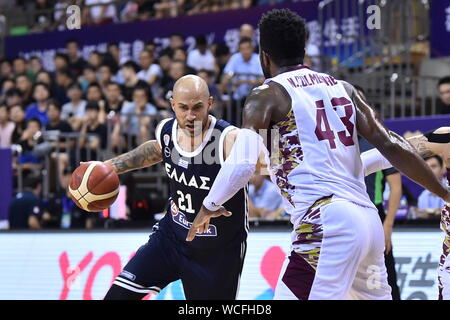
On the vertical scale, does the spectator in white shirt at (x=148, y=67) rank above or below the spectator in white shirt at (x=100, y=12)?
below

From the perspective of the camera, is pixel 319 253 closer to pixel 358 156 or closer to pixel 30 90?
pixel 358 156

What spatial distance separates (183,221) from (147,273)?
1.49 ft

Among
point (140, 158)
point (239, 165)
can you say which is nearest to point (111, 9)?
point (140, 158)

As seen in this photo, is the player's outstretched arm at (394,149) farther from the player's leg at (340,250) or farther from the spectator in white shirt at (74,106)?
the spectator in white shirt at (74,106)

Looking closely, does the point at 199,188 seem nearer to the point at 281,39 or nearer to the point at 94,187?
the point at 94,187

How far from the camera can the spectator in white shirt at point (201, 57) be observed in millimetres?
14695

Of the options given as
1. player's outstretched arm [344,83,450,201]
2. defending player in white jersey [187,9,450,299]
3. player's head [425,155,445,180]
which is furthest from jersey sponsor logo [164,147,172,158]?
player's head [425,155,445,180]

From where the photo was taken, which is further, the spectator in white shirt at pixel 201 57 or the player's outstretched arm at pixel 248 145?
the spectator in white shirt at pixel 201 57

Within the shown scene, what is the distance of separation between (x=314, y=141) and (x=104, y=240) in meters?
5.61

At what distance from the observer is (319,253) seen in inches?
177

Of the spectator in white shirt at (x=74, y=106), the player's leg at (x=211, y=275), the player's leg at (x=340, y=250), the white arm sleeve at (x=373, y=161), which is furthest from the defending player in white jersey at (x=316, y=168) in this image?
the spectator in white shirt at (x=74, y=106)

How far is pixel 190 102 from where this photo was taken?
609 centimetres

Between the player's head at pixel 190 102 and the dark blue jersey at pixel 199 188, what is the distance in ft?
0.51
